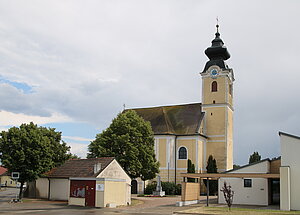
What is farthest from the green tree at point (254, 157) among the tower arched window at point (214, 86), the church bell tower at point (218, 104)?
the tower arched window at point (214, 86)

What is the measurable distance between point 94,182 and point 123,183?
2.95 m

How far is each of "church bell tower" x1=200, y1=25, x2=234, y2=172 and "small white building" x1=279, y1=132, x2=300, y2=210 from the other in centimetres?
2223

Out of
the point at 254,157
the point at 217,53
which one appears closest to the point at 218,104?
the point at 217,53

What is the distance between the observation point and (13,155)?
31.6m

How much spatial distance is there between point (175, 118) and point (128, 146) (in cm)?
2005

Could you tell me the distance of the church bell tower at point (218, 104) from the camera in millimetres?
53094

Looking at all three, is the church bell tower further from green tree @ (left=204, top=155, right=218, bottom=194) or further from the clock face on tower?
green tree @ (left=204, top=155, right=218, bottom=194)

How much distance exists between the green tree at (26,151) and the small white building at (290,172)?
20078 millimetres

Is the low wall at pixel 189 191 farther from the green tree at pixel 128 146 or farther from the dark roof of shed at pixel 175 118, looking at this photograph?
the dark roof of shed at pixel 175 118

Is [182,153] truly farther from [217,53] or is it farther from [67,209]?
[67,209]

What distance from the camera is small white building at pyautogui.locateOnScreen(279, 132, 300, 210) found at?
28403 mm

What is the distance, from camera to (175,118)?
185 ft

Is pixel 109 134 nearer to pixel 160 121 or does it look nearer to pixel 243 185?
pixel 243 185

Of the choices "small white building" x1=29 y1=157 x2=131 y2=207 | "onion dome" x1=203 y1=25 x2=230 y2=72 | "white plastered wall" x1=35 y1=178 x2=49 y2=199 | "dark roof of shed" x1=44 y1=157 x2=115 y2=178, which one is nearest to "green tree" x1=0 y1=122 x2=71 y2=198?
"dark roof of shed" x1=44 y1=157 x2=115 y2=178
